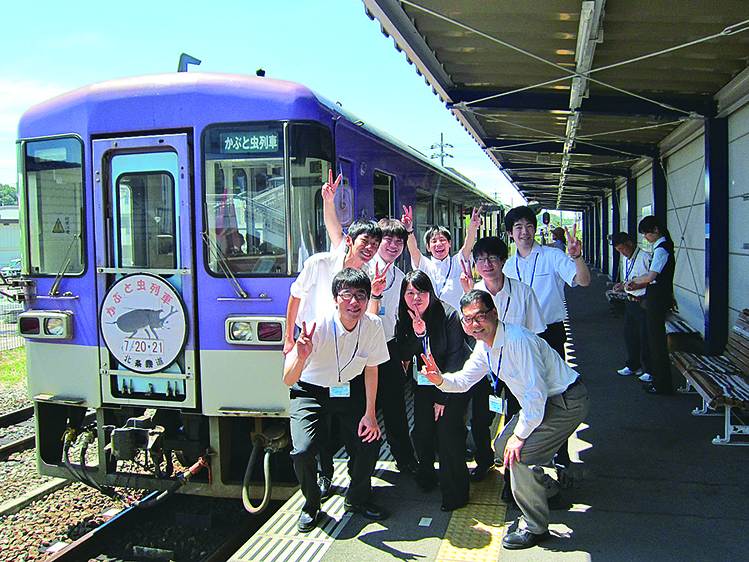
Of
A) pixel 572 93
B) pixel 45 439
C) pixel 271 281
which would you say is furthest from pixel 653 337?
pixel 45 439

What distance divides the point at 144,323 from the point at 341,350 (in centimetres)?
156

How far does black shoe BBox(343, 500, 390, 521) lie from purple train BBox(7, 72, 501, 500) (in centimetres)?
63

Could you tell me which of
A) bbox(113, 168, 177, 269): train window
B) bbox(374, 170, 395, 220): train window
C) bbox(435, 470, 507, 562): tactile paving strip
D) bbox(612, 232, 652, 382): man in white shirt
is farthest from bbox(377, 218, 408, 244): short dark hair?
bbox(612, 232, 652, 382): man in white shirt

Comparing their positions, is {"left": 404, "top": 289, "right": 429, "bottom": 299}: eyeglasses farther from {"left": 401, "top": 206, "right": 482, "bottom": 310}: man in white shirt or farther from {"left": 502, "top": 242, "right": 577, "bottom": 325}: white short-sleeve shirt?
{"left": 401, "top": 206, "right": 482, "bottom": 310}: man in white shirt

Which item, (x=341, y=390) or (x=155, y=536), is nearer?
(x=341, y=390)

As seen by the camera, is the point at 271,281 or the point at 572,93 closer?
the point at 271,281

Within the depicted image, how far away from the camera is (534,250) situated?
186 inches

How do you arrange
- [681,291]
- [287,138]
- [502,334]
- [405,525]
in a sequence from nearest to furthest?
1. [502,334]
2. [405,525]
3. [287,138]
4. [681,291]

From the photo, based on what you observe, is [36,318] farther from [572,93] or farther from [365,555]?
[572,93]

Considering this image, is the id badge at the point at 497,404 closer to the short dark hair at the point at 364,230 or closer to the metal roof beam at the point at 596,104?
the short dark hair at the point at 364,230

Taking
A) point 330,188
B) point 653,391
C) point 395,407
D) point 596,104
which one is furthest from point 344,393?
point 596,104

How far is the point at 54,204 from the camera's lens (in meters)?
4.84

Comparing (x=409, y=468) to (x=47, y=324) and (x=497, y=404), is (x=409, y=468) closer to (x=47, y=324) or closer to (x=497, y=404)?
(x=497, y=404)

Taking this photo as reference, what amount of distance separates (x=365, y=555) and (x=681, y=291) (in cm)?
777
